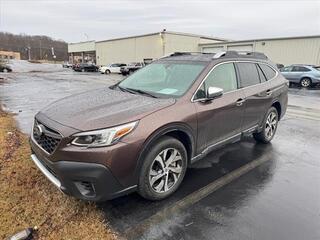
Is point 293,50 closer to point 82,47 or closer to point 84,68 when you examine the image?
point 84,68

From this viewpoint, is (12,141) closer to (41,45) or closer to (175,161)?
(175,161)

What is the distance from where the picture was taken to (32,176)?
369cm

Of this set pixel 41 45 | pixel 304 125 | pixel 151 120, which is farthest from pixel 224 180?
pixel 41 45

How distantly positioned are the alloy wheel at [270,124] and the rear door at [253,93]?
35 cm

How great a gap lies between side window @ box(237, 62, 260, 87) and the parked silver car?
1626 centimetres

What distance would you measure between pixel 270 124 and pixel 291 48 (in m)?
25.2

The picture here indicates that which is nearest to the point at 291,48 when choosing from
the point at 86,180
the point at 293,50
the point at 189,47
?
the point at 293,50

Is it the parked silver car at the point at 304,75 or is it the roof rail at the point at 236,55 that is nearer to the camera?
the roof rail at the point at 236,55

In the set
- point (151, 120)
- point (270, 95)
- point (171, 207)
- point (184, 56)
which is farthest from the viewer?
point (270, 95)

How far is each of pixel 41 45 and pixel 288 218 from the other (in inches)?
5303

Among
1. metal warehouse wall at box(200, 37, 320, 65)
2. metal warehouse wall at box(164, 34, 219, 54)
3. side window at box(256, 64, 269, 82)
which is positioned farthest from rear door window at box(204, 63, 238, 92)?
metal warehouse wall at box(164, 34, 219, 54)

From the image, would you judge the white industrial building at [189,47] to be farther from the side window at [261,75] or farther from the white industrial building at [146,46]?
the side window at [261,75]

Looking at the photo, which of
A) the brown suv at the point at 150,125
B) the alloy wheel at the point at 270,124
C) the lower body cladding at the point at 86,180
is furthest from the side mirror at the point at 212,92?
the alloy wheel at the point at 270,124

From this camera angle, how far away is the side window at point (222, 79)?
3654 millimetres
